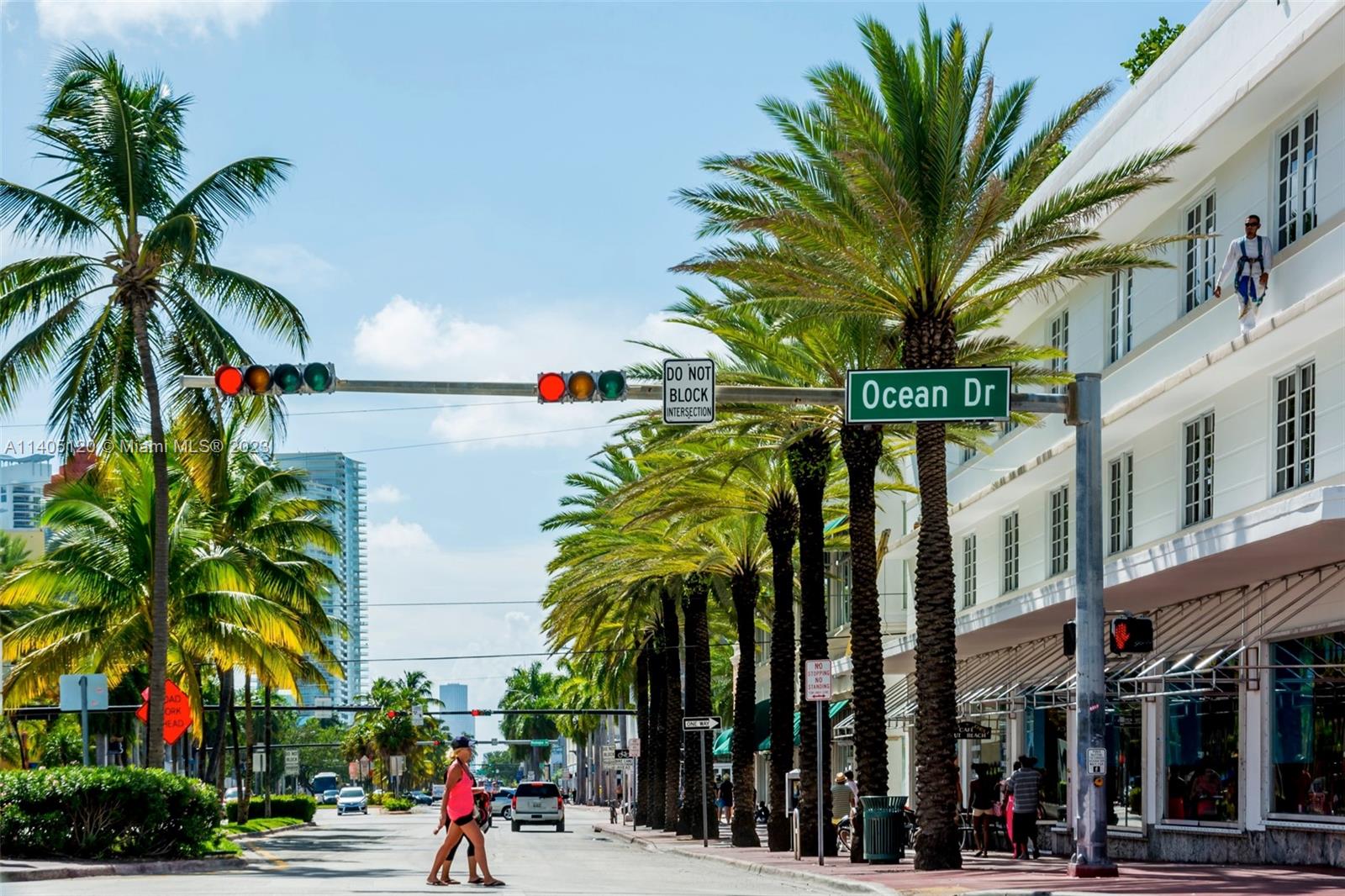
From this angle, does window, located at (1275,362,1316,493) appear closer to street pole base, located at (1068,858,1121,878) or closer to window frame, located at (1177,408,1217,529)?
window frame, located at (1177,408,1217,529)

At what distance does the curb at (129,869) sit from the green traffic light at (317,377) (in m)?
7.62

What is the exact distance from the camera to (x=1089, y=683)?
65.0 ft

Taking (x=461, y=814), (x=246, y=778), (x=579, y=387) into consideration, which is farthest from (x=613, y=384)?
(x=246, y=778)

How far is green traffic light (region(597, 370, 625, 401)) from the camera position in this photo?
18.8 metres

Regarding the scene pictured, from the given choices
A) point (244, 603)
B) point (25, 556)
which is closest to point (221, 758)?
point (244, 603)

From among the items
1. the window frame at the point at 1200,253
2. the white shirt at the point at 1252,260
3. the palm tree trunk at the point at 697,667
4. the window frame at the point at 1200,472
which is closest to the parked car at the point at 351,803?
the palm tree trunk at the point at 697,667

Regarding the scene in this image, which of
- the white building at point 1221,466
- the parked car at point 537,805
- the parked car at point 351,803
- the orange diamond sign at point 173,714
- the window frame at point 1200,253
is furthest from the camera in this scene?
the parked car at point 351,803

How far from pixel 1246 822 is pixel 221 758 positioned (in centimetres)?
3956

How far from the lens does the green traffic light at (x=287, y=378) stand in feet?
61.3

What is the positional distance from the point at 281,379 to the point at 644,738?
162 ft

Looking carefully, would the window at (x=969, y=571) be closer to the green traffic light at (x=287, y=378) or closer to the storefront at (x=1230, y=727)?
the storefront at (x=1230, y=727)

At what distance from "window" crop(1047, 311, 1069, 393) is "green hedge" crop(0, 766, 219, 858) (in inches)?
687

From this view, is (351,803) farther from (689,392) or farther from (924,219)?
(689,392)

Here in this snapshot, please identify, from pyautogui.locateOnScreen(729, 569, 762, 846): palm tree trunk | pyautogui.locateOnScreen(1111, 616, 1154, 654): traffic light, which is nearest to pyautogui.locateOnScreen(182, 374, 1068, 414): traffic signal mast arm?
pyautogui.locateOnScreen(1111, 616, 1154, 654): traffic light
